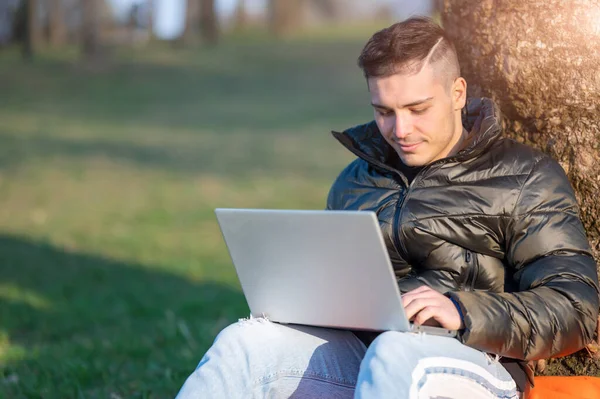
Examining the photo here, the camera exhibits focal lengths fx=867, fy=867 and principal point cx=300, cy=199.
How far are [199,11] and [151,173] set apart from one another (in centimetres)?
1812

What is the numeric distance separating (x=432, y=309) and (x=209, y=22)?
2699cm

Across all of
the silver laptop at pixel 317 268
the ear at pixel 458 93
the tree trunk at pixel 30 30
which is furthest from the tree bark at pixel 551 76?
the tree trunk at pixel 30 30

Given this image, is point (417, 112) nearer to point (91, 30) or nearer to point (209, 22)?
point (91, 30)

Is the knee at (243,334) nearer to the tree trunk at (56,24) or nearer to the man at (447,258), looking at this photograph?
the man at (447,258)

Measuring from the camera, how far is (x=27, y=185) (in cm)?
1188

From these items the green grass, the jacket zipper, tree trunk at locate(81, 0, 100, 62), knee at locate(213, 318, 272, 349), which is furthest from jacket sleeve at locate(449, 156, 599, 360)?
tree trunk at locate(81, 0, 100, 62)

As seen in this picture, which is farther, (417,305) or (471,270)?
(471,270)

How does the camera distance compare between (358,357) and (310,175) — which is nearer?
(358,357)

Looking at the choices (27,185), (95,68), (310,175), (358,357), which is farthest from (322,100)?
(358,357)

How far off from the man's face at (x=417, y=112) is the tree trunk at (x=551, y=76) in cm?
43

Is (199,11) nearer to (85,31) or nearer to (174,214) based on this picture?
(85,31)

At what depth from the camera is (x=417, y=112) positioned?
296 centimetres

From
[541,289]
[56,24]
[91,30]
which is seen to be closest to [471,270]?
[541,289]

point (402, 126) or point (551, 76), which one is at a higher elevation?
point (551, 76)
